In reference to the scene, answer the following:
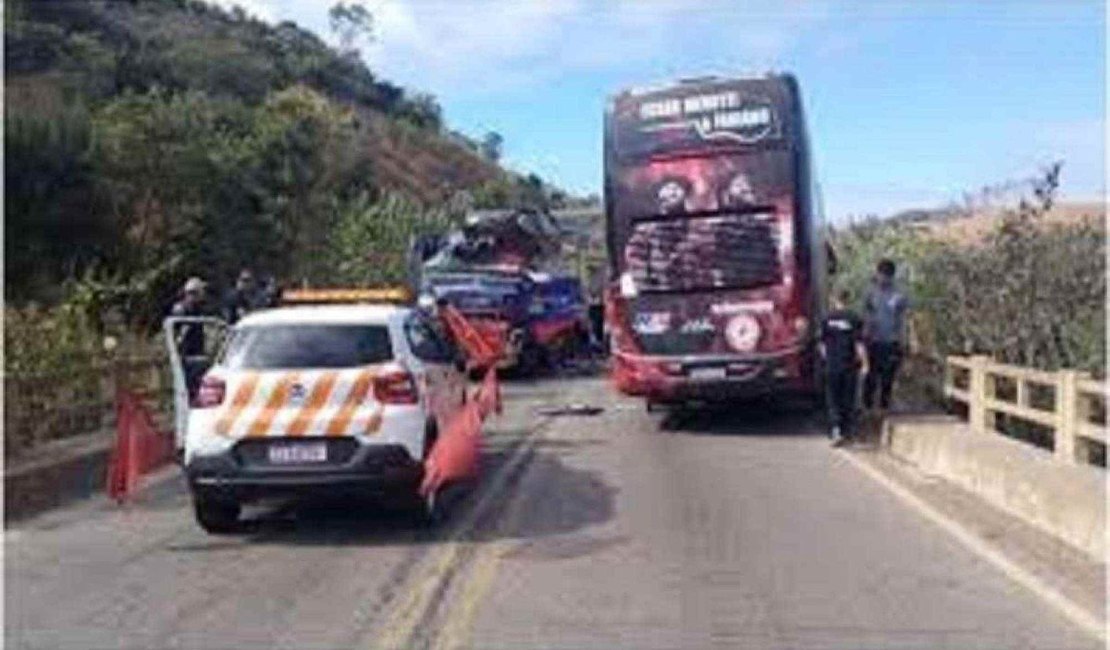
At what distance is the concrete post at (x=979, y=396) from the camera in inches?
744

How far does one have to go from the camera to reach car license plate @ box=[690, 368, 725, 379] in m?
23.1

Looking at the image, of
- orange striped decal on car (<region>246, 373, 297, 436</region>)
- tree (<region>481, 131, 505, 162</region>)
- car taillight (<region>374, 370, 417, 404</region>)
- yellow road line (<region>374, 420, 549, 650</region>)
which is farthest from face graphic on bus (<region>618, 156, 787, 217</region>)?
tree (<region>481, 131, 505, 162</region>)

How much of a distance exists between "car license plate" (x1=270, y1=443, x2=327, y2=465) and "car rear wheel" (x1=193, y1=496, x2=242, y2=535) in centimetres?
56

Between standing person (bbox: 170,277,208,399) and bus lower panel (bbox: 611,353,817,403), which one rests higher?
standing person (bbox: 170,277,208,399)

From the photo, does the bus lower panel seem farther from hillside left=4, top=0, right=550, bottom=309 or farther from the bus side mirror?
hillside left=4, top=0, right=550, bottom=309

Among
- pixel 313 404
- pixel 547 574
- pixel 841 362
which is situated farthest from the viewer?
pixel 841 362

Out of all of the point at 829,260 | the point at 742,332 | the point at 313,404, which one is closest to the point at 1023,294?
the point at 742,332

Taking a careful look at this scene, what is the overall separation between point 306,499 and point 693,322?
9246 millimetres

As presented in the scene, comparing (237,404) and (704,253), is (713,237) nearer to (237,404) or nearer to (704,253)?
(704,253)

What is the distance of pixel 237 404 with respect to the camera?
47.2ft

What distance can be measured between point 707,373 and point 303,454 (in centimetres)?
954

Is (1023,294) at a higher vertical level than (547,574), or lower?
higher

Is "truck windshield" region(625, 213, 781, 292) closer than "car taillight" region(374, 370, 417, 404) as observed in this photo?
No

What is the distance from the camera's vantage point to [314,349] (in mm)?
14781
